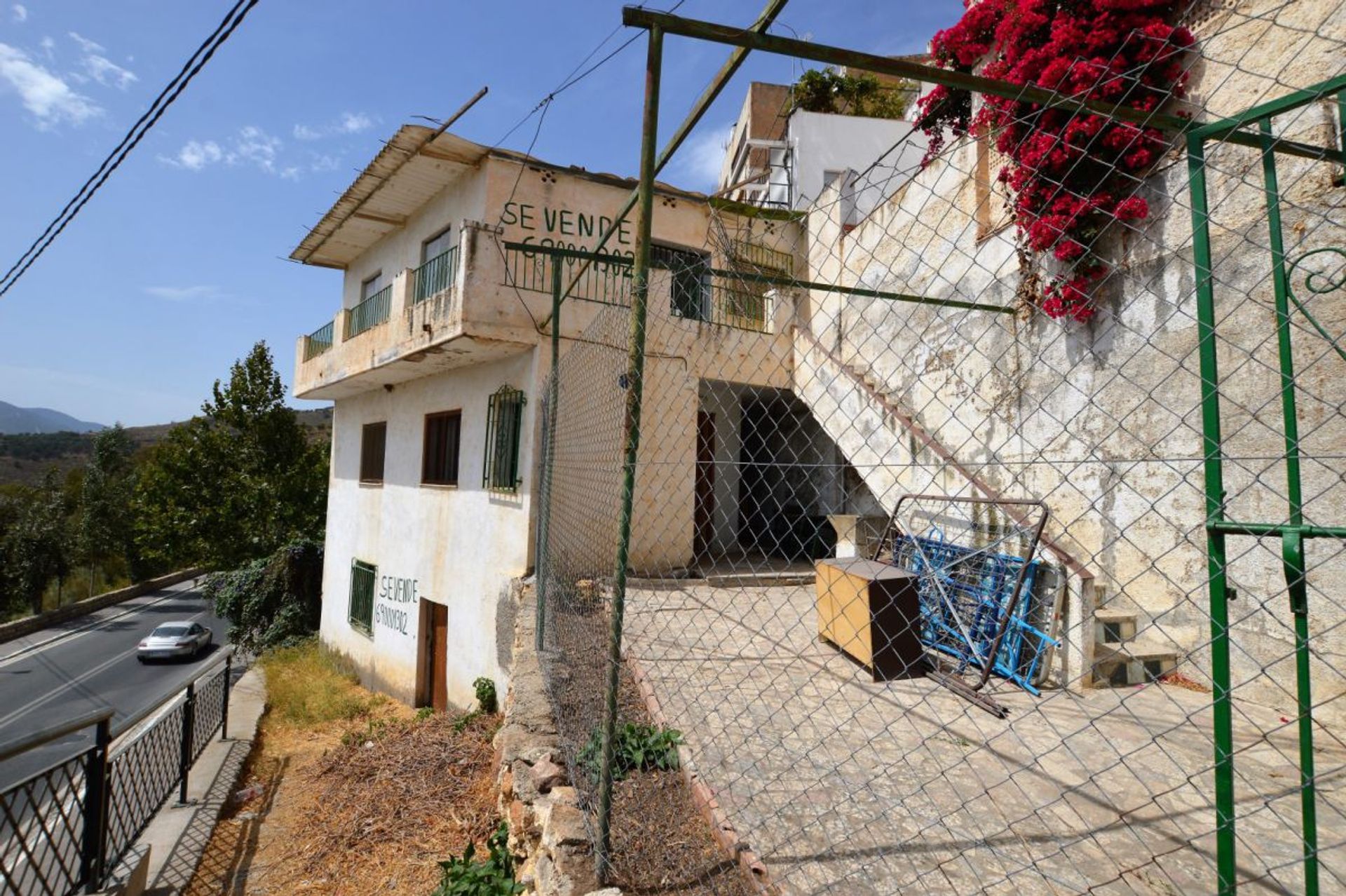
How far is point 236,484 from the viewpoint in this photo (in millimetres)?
20562

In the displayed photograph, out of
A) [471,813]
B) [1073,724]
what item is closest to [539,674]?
[471,813]

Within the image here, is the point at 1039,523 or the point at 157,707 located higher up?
the point at 1039,523

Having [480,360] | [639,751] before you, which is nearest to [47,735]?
[639,751]

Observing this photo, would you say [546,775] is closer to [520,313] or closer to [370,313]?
[520,313]

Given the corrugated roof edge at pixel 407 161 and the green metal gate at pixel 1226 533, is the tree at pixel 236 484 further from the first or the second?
the green metal gate at pixel 1226 533

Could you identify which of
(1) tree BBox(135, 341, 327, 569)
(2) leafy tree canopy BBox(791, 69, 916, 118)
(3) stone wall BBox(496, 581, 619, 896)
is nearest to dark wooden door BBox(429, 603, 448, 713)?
(3) stone wall BBox(496, 581, 619, 896)

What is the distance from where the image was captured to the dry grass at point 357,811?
4484mm

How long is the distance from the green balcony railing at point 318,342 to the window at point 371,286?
867 millimetres

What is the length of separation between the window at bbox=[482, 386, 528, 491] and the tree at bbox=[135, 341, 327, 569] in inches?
559

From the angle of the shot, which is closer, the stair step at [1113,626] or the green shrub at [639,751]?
the green shrub at [639,751]

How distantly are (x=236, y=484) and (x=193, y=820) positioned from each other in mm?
18189

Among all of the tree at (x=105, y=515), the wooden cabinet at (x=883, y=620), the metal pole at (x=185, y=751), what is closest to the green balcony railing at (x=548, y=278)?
the wooden cabinet at (x=883, y=620)

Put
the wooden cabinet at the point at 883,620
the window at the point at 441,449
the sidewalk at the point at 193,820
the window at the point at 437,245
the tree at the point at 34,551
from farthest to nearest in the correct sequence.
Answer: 1. the tree at the point at 34,551
2. the window at the point at 441,449
3. the window at the point at 437,245
4. the sidewalk at the point at 193,820
5. the wooden cabinet at the point at 883,620

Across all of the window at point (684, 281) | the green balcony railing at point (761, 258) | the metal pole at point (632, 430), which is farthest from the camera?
the green balcony railing at point (761, 258)
